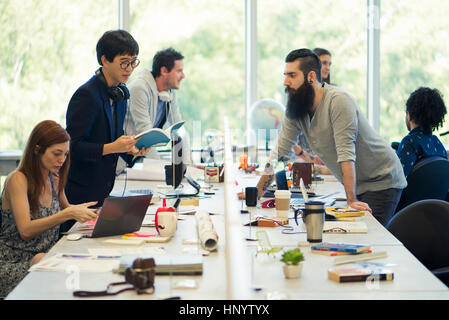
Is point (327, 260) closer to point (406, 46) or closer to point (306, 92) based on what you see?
point (306, 92)

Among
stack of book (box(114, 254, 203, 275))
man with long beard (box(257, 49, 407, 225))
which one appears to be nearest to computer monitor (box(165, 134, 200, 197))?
man with long beard (box(257, 49, 407, 225))

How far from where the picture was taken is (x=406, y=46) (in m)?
6.75

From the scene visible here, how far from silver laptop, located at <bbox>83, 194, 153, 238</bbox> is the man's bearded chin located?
1136 millimetres

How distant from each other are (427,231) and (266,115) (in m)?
3.70

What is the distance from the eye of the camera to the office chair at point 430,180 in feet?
12.0

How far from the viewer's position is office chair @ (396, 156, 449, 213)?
12.0 ft

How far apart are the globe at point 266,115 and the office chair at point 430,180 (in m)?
2.55

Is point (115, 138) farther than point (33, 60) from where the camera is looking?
No

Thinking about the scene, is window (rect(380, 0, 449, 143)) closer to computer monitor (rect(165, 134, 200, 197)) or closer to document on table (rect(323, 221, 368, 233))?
computer monitor (rect(165, 134, 200, 197))

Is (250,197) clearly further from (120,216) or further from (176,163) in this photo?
(120,216)
